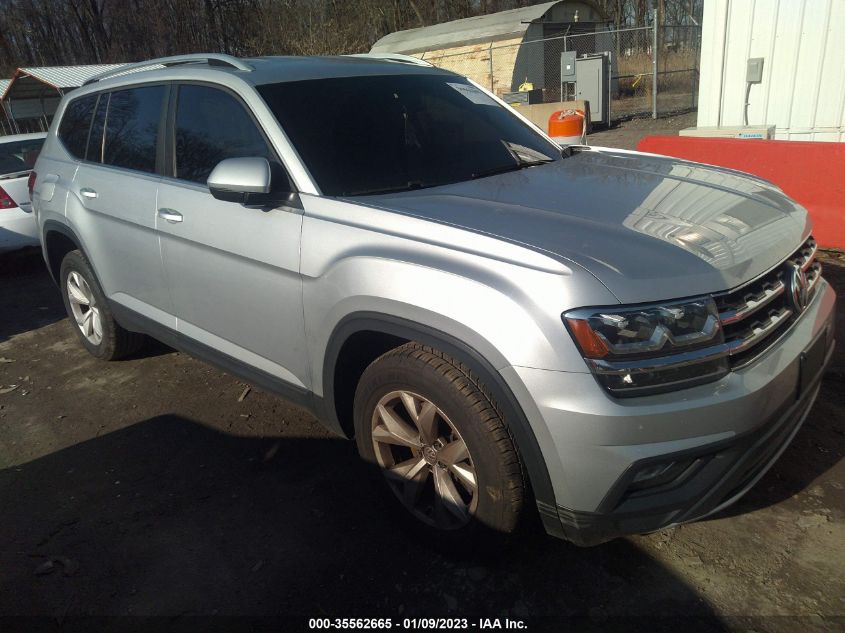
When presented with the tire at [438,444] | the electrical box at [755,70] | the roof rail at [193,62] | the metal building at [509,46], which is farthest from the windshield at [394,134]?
the metal building at [509,46]

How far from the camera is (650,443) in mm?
1939

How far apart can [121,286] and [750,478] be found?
356 cm

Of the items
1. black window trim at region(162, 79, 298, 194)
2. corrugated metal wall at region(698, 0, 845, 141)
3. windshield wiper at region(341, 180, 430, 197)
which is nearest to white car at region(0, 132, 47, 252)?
black window trim at region(162, 79, 298, 194)

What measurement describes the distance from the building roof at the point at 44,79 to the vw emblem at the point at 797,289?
2050 cm

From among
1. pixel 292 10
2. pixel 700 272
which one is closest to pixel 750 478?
pixel 700 272

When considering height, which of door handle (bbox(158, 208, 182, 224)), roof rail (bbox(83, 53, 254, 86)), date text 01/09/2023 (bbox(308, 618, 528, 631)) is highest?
roof rail (bbox(83, 53, 254, 86))

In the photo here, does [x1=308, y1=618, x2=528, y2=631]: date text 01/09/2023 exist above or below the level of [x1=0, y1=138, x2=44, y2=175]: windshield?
below

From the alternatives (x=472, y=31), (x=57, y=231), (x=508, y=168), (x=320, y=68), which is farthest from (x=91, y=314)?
(x=472, y=31)

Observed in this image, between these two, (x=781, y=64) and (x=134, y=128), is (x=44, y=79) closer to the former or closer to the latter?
(x=134, y=128)

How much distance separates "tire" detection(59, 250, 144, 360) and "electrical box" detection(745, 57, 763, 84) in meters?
7.53

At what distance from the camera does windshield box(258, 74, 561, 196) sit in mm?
2896

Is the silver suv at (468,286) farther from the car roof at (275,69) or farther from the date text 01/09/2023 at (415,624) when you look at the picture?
the date text 01/09/2023 at (415,624)

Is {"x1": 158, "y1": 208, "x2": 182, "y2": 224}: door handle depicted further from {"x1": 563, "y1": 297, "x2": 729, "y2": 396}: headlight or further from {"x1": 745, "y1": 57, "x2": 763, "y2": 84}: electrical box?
{"x1": 745, "y1": 57, "x2": 763, "y2": 84}: electrical box

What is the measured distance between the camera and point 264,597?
248 cm
